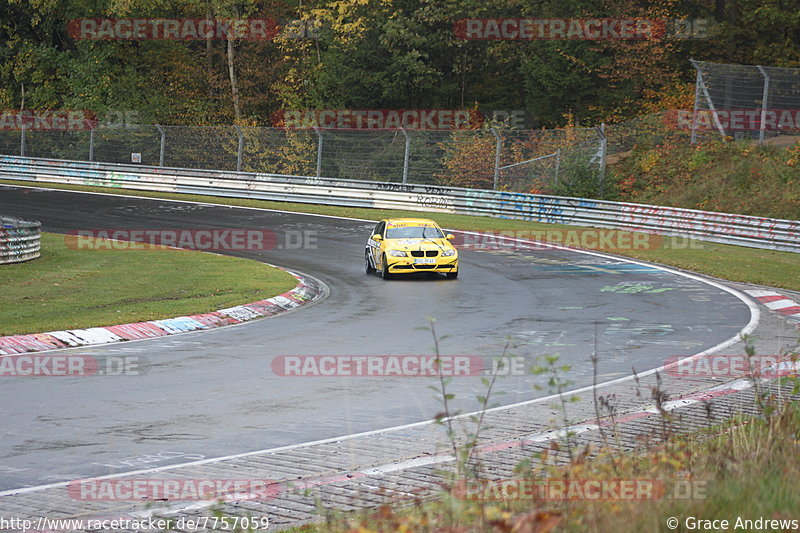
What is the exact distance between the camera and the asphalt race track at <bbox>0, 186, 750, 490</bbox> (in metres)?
8.27

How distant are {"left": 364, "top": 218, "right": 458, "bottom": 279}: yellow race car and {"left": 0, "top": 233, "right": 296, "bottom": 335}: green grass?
2151 millimetres

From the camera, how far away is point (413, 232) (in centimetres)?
2267

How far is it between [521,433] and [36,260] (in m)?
17.1

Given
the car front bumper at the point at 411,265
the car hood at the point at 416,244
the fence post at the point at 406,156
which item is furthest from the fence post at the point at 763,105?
the car front bumper at the point at 411,265

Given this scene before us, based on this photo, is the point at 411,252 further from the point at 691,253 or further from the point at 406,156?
the point at 406,156

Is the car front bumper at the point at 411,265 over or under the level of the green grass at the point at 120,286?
over

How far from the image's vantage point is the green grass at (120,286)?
1512 cm

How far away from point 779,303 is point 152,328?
1082 cm

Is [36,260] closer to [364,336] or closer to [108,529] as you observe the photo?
[364,336]

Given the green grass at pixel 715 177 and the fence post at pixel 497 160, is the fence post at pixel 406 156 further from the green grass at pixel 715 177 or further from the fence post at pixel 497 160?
the green grass at pixel 715 177

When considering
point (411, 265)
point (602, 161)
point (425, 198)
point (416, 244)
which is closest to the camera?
point (411, 265)

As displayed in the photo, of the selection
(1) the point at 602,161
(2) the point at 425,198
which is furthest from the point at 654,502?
(2) the point at 425,198

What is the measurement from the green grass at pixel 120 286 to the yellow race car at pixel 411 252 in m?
2.15

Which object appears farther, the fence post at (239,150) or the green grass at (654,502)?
the fence post at (239,150)
